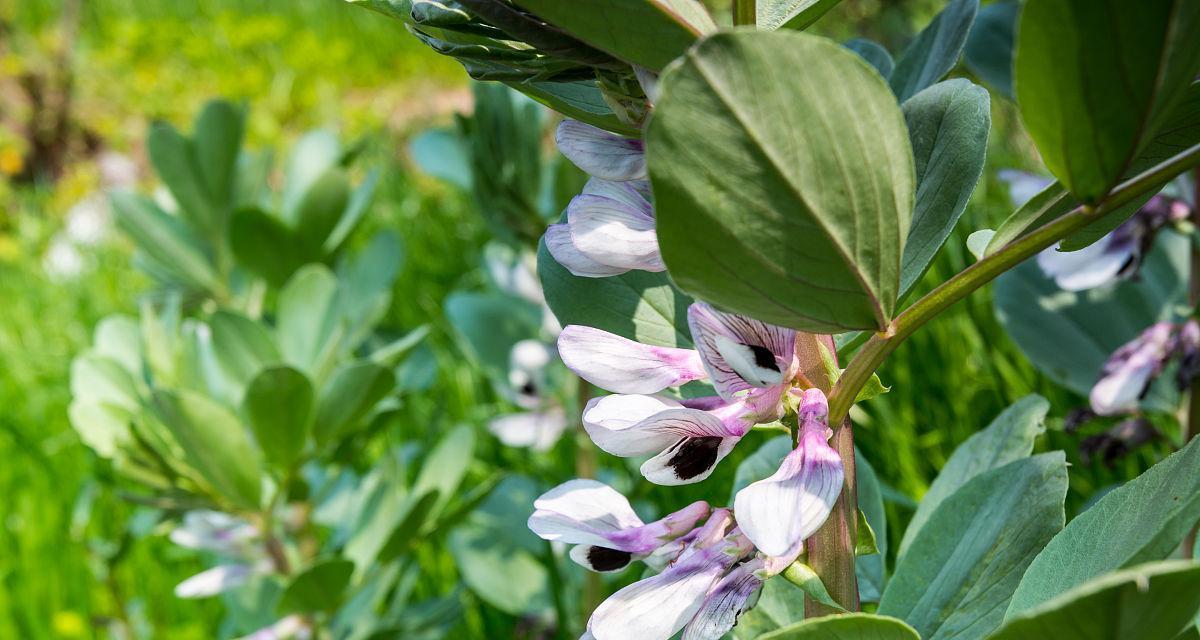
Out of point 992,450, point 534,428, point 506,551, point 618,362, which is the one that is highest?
point 618,362

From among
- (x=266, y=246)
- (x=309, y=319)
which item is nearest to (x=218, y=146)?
(x=266, y=246)

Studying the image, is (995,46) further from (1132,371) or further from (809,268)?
(809,268)

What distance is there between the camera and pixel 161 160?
41.8 inches

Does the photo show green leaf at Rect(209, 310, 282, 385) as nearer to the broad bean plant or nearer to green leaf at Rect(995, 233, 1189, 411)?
the broad bean plant

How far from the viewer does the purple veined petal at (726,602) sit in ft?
1.26

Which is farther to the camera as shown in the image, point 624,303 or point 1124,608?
point 624,303

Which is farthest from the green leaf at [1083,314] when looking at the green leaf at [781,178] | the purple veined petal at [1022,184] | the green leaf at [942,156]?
the green leaf at [781,178]

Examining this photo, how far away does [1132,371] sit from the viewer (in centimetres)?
79

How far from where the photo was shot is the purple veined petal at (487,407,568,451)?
1.17 metres

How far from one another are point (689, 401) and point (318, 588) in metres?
0.54

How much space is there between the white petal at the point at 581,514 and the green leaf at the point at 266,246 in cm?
69

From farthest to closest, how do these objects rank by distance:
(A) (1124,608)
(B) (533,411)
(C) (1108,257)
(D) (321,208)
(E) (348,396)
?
(B) (533,411) → (D) (321,208) → (E) (348,396) → (C) (1108,257) → (A) (1124,608)

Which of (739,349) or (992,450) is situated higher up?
(739,349)

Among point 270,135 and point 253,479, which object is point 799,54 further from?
point 270,135
